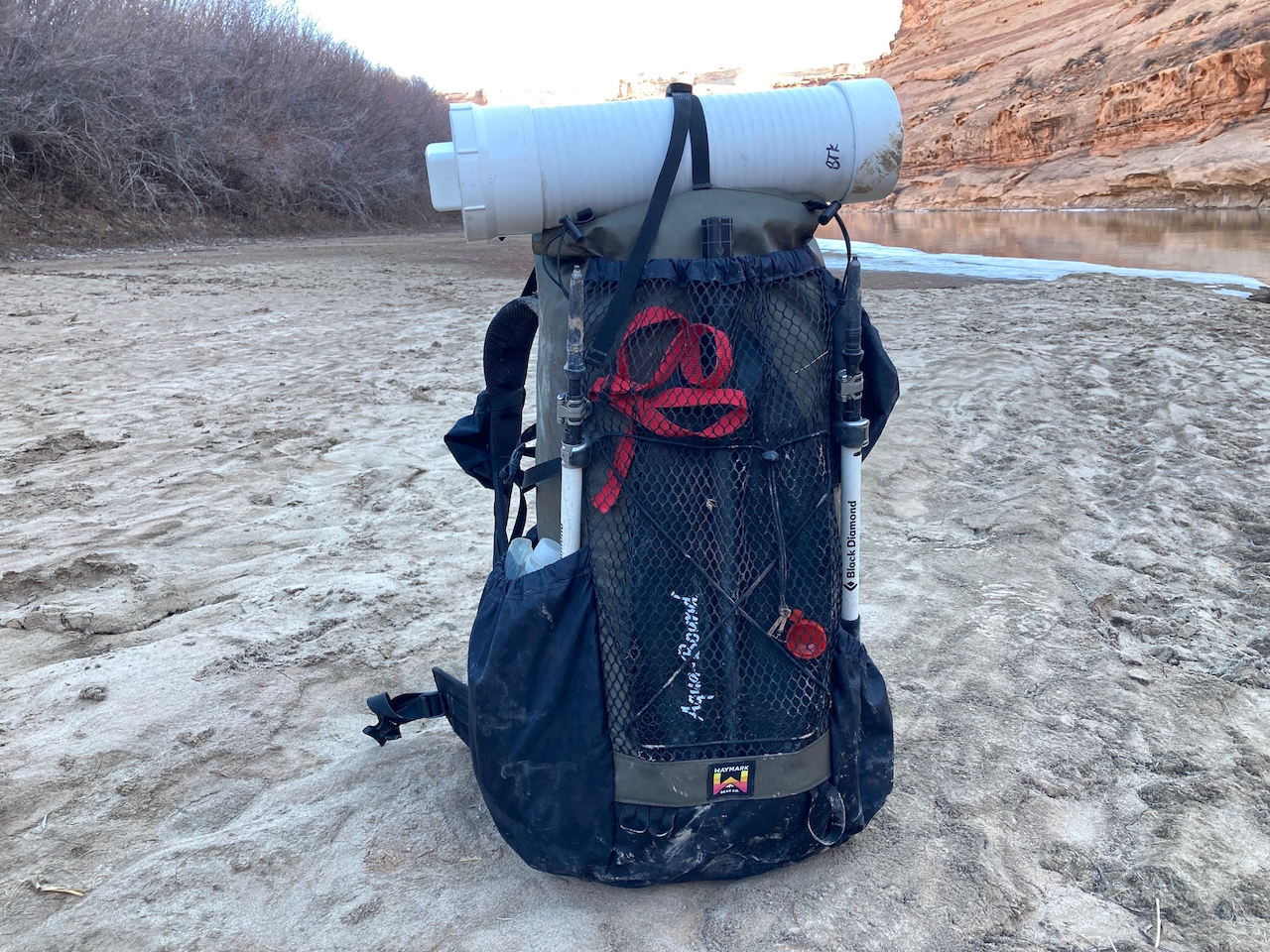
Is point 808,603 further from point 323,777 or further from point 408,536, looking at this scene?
point 408,536

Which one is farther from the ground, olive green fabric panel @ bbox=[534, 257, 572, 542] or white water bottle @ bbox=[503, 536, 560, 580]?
olive green fabric panel @ bbox=[534, 257, 572, 542]

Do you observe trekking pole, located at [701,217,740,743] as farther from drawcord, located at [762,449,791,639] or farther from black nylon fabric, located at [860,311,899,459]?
black nylon fabric, located at [860,311,899,459]

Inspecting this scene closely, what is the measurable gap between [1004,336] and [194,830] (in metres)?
6.19

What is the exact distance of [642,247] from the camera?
1.49 metres

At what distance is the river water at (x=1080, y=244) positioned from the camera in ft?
37.6

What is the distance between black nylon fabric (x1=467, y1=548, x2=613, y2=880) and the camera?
157 cm

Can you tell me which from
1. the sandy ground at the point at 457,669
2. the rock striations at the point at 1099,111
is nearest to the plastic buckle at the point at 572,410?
the sandy ground at the point at 457,669

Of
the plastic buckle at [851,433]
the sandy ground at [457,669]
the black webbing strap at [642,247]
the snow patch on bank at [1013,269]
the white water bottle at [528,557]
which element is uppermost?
the black webbing strap at [642,247]

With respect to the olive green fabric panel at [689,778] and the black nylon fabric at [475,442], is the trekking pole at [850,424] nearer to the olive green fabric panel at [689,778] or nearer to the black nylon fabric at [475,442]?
A: the olive green fabric panel at [689,778]

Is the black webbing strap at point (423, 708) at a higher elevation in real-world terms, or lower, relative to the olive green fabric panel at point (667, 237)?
lower

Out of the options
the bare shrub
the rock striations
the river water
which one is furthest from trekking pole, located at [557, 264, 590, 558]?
the rock striations

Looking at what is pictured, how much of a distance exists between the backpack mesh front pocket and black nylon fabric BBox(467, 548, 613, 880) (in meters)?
0.04

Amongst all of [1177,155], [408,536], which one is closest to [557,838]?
[408,536]

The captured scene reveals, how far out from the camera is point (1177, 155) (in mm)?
25188
